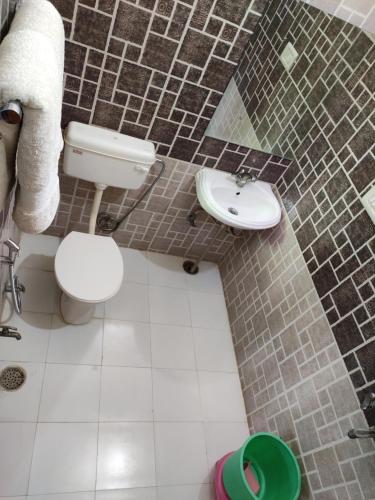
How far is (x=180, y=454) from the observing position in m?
1.77

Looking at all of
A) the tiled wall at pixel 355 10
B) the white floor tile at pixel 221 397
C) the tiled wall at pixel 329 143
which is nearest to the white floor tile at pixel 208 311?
the white floor tile at pixel 221 397

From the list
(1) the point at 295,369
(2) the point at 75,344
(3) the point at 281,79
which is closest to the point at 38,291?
(2) the point at 75,344

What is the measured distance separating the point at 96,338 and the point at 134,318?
28 cm

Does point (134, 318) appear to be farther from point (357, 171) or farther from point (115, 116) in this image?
point (357, 171)

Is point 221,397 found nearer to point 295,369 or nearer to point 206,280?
point 295,369

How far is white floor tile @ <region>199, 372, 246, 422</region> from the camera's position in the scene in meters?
1.99

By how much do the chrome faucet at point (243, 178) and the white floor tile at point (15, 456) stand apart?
1690 millimetres

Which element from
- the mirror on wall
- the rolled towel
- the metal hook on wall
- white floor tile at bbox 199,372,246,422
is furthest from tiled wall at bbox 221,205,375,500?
the metal hook on wall

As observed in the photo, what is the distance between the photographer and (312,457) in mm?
1506

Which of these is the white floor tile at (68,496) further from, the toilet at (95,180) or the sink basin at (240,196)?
the sink basin at (240,196)

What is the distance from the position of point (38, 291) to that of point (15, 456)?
88 centimetres

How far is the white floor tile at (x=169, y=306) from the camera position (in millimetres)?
2260

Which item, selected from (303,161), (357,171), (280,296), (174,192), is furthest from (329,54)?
(280,296)

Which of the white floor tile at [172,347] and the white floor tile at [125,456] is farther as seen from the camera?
the white floor tile at [172,347]
